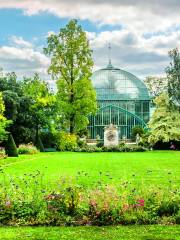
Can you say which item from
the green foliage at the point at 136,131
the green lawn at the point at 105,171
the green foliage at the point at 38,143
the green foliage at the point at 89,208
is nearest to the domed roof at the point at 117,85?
the green foliage at the point at 136,131

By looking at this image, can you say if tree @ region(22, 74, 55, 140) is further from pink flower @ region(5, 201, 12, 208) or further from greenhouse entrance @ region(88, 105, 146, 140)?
pink flower @ region(5, 201, 12, 208)

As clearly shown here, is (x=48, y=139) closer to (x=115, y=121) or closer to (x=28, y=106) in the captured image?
(x=28, y=106)

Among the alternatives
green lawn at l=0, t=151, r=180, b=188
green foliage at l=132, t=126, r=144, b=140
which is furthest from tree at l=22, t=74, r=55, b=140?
green lawn at l=0, t=151, r=180, b=188

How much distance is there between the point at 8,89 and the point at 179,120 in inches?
710

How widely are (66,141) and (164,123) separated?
1104 cm

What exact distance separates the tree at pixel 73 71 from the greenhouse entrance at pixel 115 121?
1836 cm

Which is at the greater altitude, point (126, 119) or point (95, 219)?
point (126, 119)

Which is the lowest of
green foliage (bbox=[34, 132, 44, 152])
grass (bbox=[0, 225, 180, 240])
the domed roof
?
grass (bbox=[0, 225, 180, 240])

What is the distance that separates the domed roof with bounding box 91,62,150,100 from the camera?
68694 mm

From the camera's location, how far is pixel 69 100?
44.9m

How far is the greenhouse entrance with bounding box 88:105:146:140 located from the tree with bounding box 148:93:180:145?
12810 mm

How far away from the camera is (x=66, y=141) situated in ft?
145

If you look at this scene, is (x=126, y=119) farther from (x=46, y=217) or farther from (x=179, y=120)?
(x=46, y=217)

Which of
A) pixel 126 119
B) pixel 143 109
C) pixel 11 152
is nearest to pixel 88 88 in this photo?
pixel 11 152
